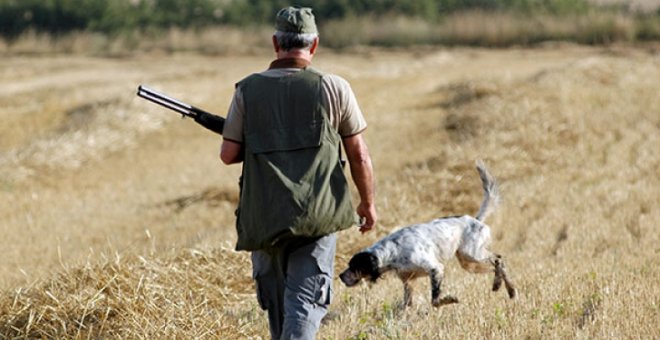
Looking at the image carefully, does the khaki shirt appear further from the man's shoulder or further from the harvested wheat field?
the harvested wheat field

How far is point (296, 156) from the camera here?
209 inches

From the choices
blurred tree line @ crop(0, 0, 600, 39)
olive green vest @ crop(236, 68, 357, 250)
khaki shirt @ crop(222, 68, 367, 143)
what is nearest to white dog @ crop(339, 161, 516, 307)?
olive green vest @ crop(236, 68, 357, 250)

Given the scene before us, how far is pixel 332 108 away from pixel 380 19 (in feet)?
127

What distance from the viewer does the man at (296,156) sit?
208 inches

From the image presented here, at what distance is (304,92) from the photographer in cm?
528

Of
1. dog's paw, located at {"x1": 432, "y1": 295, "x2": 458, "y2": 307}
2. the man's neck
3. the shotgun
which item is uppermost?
the man's neck

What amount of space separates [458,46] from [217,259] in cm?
3173

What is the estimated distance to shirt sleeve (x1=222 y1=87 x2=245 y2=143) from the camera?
533 cm

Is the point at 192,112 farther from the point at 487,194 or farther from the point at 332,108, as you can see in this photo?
the point at 487,194

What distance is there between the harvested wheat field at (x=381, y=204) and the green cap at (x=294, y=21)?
5.54 ft

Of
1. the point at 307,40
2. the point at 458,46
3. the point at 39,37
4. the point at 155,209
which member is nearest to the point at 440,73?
the point at 458,46

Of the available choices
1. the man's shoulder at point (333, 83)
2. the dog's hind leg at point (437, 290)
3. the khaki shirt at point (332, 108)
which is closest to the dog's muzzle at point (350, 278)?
the dog's hind leg at point (437, 290)

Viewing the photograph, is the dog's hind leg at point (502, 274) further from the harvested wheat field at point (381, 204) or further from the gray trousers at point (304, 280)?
the gray trousers at point (304, 280)

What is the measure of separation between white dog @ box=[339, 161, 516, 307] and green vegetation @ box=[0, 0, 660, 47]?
30.9m
